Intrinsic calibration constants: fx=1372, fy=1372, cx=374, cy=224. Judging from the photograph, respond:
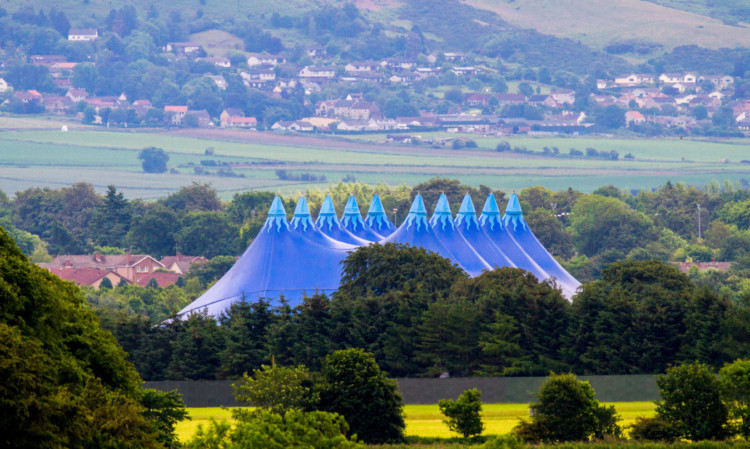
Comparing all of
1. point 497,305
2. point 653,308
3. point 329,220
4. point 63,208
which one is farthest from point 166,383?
point 63,208

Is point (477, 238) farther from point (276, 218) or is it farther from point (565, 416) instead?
point (565, 416)

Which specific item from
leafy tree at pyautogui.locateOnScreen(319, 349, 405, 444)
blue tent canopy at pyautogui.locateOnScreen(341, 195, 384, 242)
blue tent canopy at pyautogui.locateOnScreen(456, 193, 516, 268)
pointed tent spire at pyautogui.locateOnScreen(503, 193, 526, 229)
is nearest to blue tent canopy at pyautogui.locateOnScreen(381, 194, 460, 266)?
blue tent canopy at pyautogui.locateOnScreen(456, 193, 516, 268)

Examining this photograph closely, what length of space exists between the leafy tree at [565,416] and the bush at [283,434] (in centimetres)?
728

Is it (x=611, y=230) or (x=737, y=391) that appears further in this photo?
(x=611, y=230)

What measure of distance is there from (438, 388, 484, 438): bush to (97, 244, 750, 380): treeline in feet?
38.3

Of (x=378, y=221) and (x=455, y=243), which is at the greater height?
(x=378, y=221)

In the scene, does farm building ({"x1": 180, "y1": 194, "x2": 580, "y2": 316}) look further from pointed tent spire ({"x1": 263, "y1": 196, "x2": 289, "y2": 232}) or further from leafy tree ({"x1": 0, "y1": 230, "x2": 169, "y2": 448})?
leafy tree ({"x1": 0, "y1": 230, "x2": 169, "y2": 448})

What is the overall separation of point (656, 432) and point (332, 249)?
29.4 metres

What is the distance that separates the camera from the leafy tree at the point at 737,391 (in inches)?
1353

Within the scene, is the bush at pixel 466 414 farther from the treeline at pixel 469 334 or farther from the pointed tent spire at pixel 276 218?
the pointed tent spire at pixel 276 218

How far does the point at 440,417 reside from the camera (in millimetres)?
41062

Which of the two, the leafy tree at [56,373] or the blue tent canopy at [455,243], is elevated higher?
the blue tent canopy at [455,243]

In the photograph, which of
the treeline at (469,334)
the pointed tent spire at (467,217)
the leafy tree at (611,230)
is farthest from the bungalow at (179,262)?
the treeline at (469,334)

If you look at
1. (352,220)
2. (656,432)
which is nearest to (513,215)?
(352,220)
